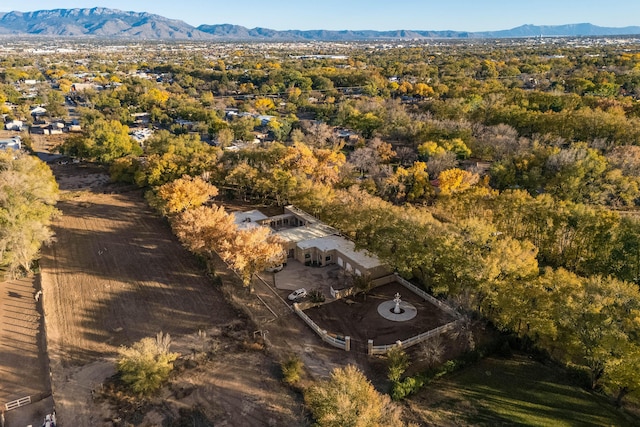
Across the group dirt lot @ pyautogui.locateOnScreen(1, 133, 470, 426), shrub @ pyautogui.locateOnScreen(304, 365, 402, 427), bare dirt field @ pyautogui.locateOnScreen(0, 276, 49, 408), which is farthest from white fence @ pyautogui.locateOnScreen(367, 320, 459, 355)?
bare dirt field @ pyautogui.locateOnScreen(0, 276, 49, 408)

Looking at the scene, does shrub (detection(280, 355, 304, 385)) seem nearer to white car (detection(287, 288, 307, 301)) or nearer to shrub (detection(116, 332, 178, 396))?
shrub (detection(116, 332, 178, 396))

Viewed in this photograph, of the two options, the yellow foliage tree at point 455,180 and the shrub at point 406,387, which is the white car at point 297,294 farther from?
the yellow foliage tree at point 455,180

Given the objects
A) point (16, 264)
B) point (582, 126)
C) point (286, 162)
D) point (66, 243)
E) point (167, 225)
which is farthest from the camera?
point (582, 126)

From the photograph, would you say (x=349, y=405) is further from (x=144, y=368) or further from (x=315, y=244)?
(x=315, y=244)

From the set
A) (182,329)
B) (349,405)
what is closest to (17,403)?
(182,329)

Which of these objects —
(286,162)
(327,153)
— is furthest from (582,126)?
(286,162)

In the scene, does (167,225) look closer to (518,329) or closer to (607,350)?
(518,329)

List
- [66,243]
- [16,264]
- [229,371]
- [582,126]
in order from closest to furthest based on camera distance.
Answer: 1. [229,371]
2. [16,264]
3. [66,243]
4. [582,126]
